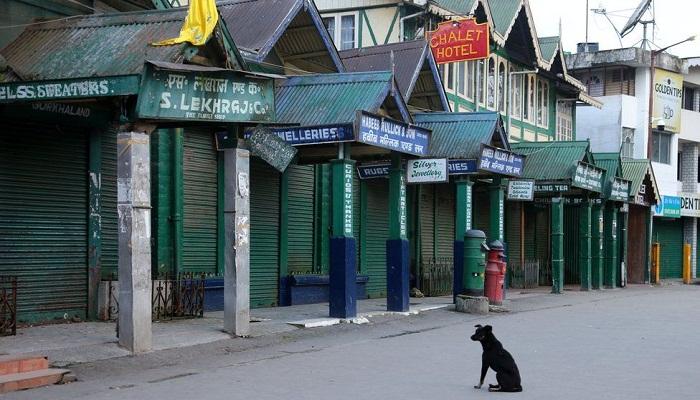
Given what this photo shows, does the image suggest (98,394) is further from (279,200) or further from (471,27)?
(471,27)

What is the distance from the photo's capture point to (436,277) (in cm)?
2691

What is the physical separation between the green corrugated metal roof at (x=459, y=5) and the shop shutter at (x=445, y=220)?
5165 millimetres

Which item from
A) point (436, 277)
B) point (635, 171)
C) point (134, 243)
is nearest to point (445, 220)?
point (436, 277)

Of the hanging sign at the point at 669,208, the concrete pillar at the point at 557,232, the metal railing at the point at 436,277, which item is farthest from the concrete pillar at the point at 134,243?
the hanging sign at the point at 669,208

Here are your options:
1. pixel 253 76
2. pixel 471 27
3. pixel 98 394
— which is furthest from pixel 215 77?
pixel 471 27

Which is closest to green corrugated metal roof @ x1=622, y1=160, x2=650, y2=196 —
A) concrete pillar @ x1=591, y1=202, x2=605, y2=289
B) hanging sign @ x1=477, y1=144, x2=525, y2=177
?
concrete pillar @ x1=591, y1=202, x2=605, y2=289

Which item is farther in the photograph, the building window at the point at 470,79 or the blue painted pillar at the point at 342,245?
the building window at the point at 470,79

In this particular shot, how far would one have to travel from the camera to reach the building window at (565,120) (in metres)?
39.2

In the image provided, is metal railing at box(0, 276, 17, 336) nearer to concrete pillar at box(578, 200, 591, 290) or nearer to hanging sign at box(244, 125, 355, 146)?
hanging sign at box(244, 125, 355, 146)

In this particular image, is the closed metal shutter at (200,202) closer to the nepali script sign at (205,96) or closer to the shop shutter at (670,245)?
the nepali script sign at (205,96)

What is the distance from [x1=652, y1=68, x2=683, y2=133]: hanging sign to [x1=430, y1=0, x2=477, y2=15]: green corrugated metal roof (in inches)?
765

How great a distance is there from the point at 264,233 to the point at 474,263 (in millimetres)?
4595

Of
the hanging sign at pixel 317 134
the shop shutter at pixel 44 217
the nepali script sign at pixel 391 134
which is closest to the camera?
the shop shutter at pixel 44 217

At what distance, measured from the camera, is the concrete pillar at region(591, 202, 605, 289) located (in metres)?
31.9
